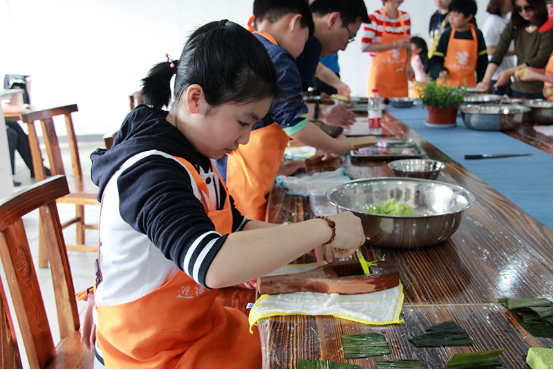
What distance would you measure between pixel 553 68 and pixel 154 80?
13.9ft

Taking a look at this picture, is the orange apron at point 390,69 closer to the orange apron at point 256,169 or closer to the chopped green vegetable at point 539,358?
the orange apron at point 256,169

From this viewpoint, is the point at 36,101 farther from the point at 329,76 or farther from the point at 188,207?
the point at 188,207

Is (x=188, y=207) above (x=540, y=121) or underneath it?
above

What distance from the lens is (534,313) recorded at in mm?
750

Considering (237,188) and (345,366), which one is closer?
(345,366)

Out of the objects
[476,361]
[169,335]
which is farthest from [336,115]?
[476,361]

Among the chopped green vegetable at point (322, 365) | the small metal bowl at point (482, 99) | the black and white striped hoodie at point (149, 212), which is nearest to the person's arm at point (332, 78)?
the small metal bowl at point (482, 99)

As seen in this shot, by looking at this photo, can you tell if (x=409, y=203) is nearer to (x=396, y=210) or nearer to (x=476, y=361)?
(x=396, y=210)

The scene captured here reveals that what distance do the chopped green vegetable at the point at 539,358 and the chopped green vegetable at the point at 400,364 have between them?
0.54ft

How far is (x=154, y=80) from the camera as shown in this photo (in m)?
1.01

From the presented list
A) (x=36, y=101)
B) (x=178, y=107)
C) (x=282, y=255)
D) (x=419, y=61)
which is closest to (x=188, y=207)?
(x=282, y=255)

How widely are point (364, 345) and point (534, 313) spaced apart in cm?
33

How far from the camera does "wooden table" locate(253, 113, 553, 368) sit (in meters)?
0.68

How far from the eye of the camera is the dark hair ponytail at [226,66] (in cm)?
83
